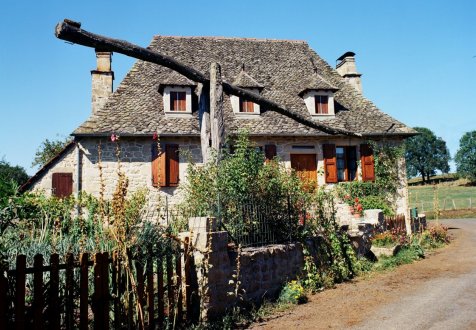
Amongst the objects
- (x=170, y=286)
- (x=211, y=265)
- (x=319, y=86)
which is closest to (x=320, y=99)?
(x=319, y=86)

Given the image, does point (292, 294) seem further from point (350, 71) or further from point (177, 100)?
point (350, 71)

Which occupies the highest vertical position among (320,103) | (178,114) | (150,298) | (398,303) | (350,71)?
(350,71)

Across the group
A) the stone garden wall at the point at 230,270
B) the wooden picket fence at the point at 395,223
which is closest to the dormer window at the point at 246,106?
the wooden picket fence at the point at 395,223

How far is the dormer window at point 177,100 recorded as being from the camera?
1408cm

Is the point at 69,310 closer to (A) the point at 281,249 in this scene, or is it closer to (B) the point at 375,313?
(A) the point at 281,249

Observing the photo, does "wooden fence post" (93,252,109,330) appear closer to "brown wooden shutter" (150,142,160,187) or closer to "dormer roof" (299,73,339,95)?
"brown wooden shutter" (150,142,160,187)

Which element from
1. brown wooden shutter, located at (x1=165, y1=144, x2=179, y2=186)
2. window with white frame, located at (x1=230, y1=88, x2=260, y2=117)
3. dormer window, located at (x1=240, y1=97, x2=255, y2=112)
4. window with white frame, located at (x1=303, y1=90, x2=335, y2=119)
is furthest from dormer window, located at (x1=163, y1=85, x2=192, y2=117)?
window with white frame, located at (x1=303, y1=90, x2=335, y2=119)

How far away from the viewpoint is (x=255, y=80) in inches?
615

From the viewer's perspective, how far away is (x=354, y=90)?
1756 cm

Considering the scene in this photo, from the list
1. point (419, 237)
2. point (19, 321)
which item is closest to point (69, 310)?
point (19, 321)

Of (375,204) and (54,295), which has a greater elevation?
(375,204)

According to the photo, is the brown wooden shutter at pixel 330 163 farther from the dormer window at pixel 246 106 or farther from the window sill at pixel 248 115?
the dormer window at pixel 246 106

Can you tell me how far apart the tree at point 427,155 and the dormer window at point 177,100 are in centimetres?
6451

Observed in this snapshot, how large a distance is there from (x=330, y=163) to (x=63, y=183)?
10.5m
